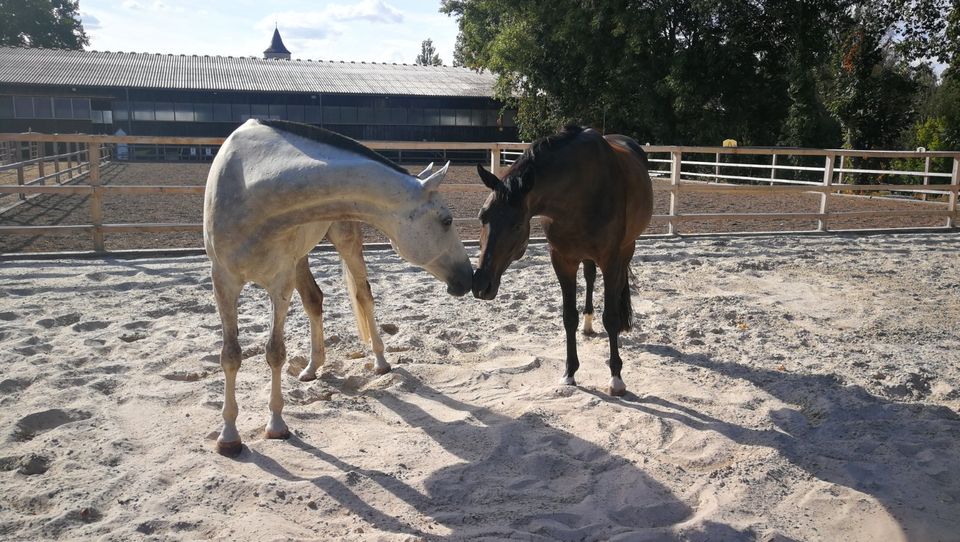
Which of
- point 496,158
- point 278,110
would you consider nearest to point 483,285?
point 496,158

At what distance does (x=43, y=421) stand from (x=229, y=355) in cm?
101

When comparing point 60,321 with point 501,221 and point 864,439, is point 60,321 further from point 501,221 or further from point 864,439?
point 864,439

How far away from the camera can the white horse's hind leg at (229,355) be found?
9.61 feet

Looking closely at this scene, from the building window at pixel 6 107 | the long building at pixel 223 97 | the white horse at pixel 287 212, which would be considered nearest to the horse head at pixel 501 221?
the white horse at pixel 287 212

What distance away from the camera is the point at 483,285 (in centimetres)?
311

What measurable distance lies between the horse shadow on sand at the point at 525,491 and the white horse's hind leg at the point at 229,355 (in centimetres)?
10

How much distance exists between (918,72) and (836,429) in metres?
15.9

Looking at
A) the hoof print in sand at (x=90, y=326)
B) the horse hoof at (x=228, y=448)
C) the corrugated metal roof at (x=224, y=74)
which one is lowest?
the horse hoof at (x=228, y=448)

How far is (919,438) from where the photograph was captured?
3033 millimetres

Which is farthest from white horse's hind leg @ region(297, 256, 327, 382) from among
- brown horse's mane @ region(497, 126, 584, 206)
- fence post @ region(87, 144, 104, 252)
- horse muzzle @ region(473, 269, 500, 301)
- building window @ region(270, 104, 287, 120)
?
building window @ region(270, 104, 287, 120)

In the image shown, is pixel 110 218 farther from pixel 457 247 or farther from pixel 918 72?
pixel 918 72

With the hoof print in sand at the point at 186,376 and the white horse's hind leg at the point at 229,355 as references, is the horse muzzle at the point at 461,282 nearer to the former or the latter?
the white horse's hind leg at the point at 229,355

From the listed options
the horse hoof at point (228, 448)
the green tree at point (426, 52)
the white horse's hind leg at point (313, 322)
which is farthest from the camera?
the green tree at point (426, 52)

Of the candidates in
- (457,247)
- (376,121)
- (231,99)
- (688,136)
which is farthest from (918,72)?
(231,99)
